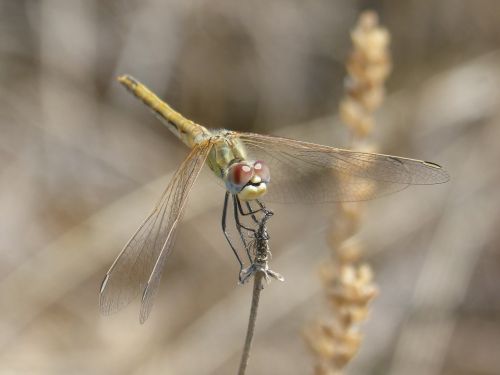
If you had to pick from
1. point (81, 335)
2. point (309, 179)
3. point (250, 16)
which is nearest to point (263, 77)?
point (250, 16)

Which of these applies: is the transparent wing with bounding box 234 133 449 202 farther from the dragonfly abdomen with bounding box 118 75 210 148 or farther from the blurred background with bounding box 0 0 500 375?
the blurred background with bounding box 0 0 500 375

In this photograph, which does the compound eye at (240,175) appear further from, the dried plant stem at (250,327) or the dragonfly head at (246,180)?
the dried plant stem at (250,327)

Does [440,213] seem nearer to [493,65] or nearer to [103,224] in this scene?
[493,65]

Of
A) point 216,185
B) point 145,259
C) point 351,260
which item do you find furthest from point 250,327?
point 216,185

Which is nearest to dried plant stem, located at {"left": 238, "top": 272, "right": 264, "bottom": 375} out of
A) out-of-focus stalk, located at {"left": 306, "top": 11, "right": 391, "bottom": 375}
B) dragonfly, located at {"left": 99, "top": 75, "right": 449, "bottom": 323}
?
out-of-focus stalk, located at {"left": 306, "top": 11, "right": 391, "bottom": 375}

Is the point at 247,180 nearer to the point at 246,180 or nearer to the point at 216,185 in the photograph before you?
the point at 246,180

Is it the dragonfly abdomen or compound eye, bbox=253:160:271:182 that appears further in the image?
the dragonfly abdomen
